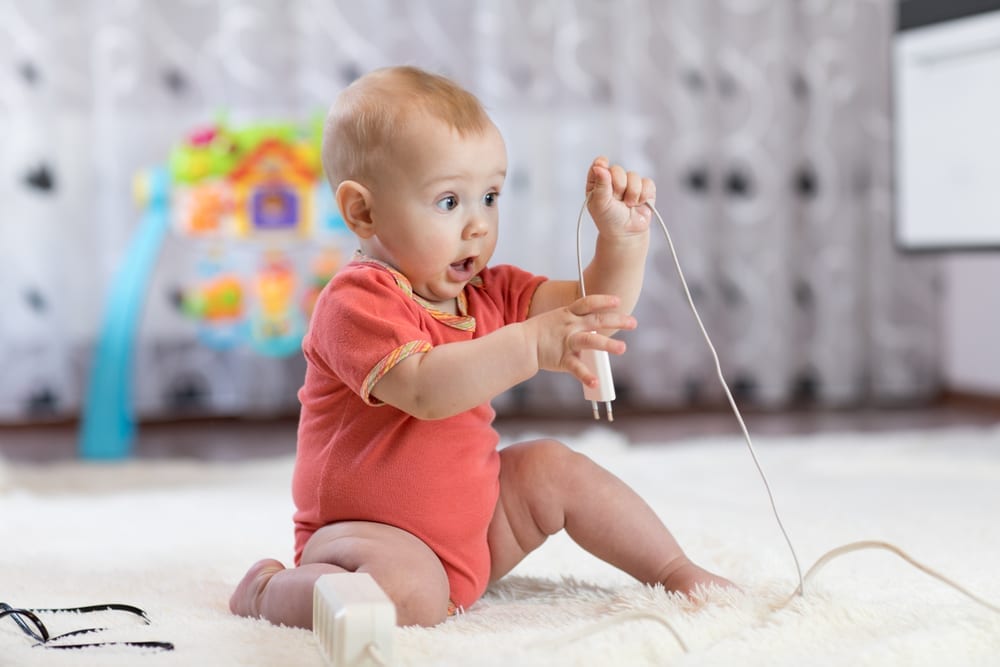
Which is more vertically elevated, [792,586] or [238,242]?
[238,242]

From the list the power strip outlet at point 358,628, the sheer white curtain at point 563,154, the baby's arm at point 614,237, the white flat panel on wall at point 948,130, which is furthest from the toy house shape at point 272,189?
the power strip outlet at point 358,628

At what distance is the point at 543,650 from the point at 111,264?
2003 mm

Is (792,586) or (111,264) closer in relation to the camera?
(792,586)

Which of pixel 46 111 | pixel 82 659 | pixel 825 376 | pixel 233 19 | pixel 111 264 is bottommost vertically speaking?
pixel 825 376

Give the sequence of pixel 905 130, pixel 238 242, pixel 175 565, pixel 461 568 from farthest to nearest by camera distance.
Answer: pixel 238 242 → pixel 905 130 → pixel 175 565 → pixel 461 568

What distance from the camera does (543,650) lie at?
0.78 metres

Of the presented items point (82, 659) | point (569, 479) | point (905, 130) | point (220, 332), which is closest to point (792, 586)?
point (569, 479)

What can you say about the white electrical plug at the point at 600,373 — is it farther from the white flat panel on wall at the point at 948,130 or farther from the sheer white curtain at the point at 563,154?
the sheer white curtain at the point at 563,154

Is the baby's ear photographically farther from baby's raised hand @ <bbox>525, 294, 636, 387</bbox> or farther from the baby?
baby's raised hand @ <bbox>525, 294, 636, 387</bbox>

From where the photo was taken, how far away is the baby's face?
2.97ft

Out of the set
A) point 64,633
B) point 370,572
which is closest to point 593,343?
point 370,572

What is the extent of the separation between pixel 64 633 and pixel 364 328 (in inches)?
12.5

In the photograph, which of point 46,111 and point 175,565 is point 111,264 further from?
point 175,565

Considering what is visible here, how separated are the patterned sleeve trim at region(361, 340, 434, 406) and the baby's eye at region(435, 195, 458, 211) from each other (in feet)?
0.38
